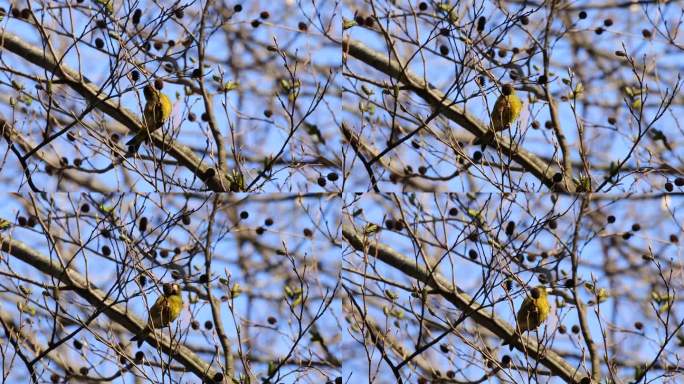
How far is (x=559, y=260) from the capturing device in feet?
10.3

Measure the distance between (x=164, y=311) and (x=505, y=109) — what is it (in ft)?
4.07

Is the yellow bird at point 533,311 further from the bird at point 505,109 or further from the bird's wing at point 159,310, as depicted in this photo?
the bird's wing at point 159,310

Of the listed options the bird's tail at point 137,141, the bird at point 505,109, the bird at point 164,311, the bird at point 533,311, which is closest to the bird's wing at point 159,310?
the bird at point 164,311

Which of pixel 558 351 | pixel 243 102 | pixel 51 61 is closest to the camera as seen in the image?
pixel 558 351

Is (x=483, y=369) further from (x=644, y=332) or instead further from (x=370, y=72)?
(x=370, y=72)

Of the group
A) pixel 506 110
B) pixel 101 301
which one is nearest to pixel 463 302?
pixel 506 110

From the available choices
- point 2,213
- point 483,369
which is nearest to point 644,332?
point 483,369

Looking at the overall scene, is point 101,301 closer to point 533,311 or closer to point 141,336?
point 141,336

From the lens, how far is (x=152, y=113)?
10.7 ft

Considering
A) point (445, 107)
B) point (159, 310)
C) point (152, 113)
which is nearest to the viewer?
point (159, 310)

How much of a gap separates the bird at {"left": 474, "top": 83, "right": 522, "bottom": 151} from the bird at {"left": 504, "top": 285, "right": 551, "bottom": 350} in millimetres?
554

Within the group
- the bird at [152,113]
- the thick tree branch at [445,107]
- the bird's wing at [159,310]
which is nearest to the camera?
the bird's wing at [159,310]

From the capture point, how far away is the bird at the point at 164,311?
3037 millimetres

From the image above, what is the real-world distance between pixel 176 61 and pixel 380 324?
109 centimetres
